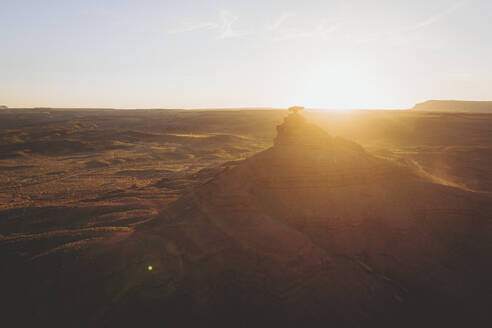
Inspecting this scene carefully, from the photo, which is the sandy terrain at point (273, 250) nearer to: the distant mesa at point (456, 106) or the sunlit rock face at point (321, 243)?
the sunlit rock face at point (321, 243)

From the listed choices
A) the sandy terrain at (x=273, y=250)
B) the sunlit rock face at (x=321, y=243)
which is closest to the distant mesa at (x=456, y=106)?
the sunlit rock face at (x=321, y=243)

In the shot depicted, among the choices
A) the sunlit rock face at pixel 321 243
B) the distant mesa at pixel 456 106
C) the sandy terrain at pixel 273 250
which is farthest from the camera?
the distant mesa at pixel 456 106

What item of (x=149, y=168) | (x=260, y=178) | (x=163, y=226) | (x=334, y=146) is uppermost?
(x=334, y=146)

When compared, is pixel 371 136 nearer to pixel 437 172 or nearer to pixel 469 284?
pixel 437 172

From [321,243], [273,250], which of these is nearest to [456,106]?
[321,243]

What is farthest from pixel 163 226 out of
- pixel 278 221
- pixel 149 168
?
pixel 149 168

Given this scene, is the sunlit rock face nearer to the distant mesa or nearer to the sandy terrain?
the sandy terrain

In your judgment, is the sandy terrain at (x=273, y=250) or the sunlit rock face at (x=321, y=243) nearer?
the sandy terrain at (x=273, y=250)
